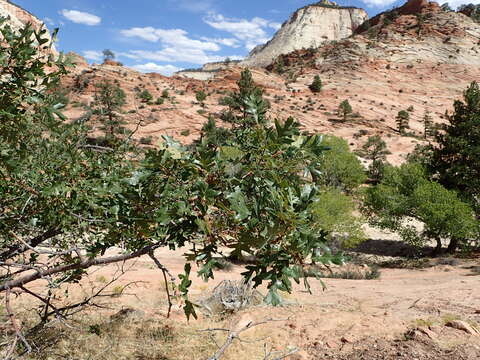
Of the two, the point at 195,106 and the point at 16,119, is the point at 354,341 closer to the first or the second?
the point at 16,119

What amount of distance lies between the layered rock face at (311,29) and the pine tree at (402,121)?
56.6 meters

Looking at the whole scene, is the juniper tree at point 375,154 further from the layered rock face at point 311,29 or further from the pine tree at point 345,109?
the layered rock face at point 311,29

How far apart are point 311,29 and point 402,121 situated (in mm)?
70667

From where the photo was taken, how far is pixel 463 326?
20.4ft

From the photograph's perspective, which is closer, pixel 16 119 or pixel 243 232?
pixel 243 232

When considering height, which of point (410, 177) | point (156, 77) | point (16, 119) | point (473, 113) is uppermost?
point (156, 77)

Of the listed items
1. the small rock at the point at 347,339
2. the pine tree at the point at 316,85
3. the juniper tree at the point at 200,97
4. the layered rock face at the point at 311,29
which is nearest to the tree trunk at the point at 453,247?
the small rock at the point at 347,339

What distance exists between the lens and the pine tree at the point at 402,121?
50.5 meters

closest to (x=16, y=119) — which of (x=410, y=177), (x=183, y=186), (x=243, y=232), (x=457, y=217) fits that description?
(x=183, y=186)

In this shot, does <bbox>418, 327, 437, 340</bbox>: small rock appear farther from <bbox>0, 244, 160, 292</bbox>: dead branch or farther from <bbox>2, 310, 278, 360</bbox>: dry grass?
<bbox>0, 244, 160, 292</bbox>: dead branch

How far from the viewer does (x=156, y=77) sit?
6341cm

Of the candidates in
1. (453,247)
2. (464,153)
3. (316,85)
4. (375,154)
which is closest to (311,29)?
(316,85)

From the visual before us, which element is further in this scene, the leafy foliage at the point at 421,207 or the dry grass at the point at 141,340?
the leafy foliage at the point at 421,207

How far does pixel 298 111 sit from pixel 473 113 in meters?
35.4
